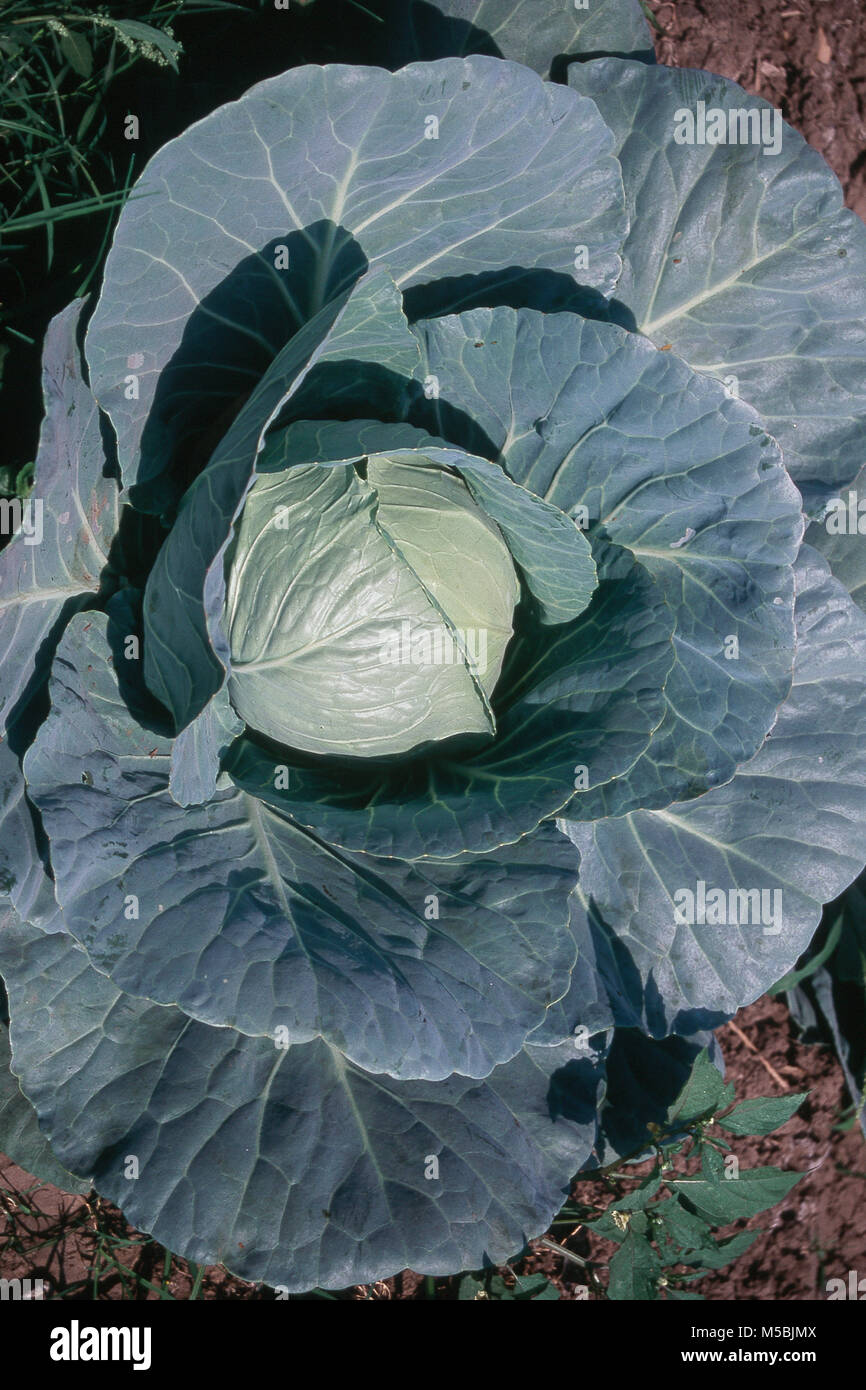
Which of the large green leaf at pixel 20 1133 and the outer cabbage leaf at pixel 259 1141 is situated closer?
the outer cabbage leaf at pixel 259 1141

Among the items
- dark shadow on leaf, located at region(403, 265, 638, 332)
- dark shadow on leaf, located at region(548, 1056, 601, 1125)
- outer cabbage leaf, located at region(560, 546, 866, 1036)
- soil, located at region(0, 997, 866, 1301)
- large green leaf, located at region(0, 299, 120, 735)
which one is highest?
dark shadow on leaf, located at region(403, 265, 638, 332)

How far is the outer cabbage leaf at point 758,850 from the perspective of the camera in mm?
2893

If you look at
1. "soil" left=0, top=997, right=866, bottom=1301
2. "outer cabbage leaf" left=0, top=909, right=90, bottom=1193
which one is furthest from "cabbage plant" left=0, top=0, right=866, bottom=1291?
"soil" left=0, top=997, right=866, bottom=1301

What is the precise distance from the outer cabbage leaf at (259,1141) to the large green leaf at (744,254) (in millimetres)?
2176

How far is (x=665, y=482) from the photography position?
261 centimetres

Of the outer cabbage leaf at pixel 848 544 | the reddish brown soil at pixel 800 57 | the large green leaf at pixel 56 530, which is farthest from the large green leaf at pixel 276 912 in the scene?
the reddish brown soil at pixel 800 57

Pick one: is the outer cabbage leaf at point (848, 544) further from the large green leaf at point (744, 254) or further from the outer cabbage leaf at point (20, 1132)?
the outer cabbage leaf at point (20, 1132)

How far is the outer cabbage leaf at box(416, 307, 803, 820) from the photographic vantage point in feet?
8.20

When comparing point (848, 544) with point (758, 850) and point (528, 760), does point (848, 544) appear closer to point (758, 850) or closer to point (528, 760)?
point (758, 850)

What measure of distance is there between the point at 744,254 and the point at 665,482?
2.77ft

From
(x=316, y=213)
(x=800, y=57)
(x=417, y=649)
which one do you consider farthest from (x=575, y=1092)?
(x=800, y=57)

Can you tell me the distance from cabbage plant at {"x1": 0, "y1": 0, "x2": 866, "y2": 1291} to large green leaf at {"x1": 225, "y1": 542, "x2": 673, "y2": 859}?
0.04 ft

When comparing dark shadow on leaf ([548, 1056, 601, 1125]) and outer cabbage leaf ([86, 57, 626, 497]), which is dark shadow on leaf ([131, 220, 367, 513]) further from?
dark shadow on leaf ([548, 1056, 601, 1125])

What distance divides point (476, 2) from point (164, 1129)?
3.18 metres
